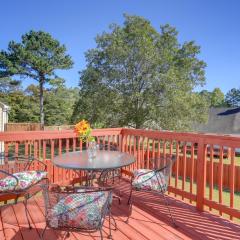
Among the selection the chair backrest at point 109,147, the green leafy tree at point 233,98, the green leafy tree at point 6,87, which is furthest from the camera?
the green leafy tree at point 233,98

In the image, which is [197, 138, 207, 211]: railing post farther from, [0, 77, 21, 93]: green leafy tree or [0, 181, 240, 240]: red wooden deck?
[0, 77, 21, 93]: green leafy tree

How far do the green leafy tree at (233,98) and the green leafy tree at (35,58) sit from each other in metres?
27.4

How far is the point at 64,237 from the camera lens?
8.27ft

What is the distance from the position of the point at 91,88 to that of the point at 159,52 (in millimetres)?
4182

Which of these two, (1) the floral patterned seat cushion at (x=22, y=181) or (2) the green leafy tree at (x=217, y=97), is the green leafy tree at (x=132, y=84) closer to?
(1) the floral patterned seat cushion at (x=22, y=181)

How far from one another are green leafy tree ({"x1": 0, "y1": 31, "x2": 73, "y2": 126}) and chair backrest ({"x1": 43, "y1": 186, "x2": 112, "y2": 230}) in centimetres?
1831

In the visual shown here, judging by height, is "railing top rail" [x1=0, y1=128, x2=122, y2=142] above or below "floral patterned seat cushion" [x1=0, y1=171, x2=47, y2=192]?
above

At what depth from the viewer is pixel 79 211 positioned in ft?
6.67

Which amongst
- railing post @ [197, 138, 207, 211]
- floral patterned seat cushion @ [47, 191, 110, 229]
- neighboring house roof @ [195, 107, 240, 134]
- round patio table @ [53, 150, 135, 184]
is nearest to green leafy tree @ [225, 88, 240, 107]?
neighboring house roof @ [195, 107, 240, 134]

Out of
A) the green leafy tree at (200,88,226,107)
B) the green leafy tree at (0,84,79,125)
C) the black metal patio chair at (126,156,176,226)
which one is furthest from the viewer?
the green leafy tree at (200,88,226,107)

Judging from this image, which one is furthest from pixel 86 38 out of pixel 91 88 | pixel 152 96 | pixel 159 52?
pixel 152 96

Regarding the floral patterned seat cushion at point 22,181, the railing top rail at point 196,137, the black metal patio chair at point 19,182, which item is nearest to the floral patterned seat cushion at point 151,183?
the railing top rail at point 196,137

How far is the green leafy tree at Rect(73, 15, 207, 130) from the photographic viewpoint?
1280 cm

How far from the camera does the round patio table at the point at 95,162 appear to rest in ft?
8.32
